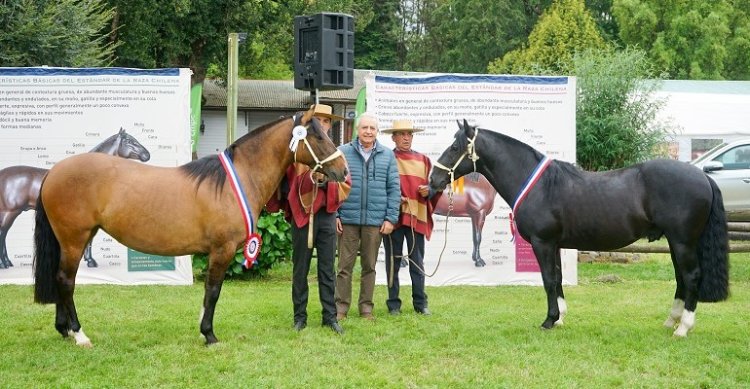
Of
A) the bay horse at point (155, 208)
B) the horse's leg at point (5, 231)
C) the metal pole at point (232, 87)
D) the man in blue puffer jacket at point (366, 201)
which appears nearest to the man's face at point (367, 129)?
the man in blue puffer jacket at point (366, 201)

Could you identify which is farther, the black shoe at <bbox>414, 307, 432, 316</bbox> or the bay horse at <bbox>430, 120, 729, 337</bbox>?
the black shoe at <bbox>414, 307, 432, 316</bbox>

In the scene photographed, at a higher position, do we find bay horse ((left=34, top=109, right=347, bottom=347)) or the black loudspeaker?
the black loudspeaker

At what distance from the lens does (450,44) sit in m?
43.8

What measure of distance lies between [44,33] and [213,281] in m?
8.70

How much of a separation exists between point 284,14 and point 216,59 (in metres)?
3.10

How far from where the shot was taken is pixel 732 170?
14383 millimetres

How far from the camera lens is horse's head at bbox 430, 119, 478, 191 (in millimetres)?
7421

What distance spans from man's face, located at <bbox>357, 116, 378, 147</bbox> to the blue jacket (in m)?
0.14

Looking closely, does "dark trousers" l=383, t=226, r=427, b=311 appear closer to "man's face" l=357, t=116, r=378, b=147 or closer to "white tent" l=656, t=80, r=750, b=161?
"man's face" l=357, t=116, r=378, b=147

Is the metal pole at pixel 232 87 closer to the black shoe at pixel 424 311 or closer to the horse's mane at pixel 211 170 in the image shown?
the black shoe at pixel 424 311

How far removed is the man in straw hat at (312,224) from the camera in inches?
273

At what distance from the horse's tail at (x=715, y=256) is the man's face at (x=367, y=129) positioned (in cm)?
294

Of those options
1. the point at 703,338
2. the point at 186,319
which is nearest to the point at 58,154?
the point at 186,319

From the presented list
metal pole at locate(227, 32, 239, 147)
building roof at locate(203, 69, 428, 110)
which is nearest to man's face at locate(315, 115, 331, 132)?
A: metal pole at locate(227, 32, 239, 147)
